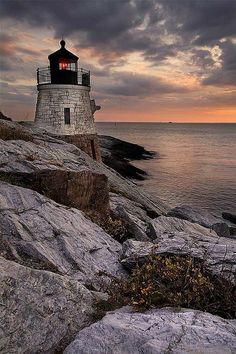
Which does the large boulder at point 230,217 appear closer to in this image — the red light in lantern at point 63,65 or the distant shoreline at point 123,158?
the red light in lantern at point 63,65

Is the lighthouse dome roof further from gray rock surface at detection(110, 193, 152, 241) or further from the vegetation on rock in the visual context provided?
the vegetation on rock

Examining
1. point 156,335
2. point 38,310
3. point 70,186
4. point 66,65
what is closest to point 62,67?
point 66,65

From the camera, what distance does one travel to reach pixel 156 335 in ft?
16.0

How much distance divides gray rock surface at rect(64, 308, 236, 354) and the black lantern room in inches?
1168

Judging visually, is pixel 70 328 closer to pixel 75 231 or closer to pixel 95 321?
pixel 95 321

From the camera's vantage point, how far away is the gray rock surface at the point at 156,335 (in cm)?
459

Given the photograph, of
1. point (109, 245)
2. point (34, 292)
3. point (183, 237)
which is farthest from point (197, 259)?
point (34, 292)

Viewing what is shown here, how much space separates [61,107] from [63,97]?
1.01 metres

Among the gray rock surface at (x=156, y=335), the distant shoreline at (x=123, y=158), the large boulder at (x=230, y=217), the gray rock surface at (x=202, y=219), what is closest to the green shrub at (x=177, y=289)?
the gray rock surface at (x=156, y=335)

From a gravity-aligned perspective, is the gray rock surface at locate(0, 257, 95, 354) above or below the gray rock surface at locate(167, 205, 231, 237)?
above

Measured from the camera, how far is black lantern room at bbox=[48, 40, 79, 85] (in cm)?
3197

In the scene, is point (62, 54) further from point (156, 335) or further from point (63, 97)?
point (156, 335)

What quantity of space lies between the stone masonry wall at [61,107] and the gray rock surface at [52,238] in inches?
930

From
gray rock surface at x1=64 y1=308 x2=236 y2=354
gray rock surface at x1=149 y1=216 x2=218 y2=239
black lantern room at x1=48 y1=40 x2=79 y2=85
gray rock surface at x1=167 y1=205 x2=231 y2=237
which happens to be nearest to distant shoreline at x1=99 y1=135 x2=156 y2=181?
black lantern room at x1=48 y1=40 x2=79 y2=85
